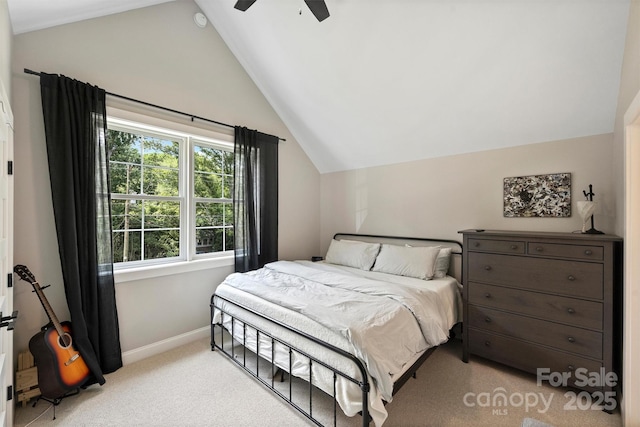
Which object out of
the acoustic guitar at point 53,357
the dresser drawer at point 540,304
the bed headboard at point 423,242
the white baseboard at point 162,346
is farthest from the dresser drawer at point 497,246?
the acoustic guitar at point 53,357

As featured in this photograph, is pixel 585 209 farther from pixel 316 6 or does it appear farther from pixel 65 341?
pixel 65 341

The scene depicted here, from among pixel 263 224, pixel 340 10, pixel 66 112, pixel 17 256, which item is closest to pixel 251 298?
pixel 263 224

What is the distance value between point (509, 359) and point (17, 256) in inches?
155

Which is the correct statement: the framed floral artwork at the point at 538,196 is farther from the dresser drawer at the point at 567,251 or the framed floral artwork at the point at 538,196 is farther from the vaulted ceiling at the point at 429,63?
the dresser drawer at the point at 567,251

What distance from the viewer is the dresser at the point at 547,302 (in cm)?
192

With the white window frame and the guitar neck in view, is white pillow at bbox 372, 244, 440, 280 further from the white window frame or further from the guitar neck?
the guitar neck

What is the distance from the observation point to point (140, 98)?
2.62m

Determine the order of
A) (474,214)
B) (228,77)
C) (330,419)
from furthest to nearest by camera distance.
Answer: (228,77) → (474,214) → (330,419)

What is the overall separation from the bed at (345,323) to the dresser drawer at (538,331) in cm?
26

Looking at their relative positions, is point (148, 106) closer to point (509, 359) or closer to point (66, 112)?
point (66, 112)

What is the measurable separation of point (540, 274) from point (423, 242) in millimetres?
1288

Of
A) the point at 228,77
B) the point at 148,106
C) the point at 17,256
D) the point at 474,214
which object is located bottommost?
the point at 17,256

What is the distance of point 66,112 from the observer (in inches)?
84.7

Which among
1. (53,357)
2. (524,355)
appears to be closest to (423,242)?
(524,355)
